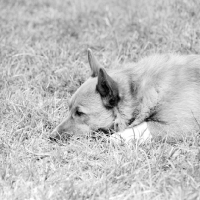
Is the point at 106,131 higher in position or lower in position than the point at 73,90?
lower

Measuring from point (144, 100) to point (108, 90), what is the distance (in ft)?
1.43

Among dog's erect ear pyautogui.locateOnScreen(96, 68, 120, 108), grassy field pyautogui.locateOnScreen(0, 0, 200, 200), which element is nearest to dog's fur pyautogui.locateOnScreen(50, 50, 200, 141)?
dog's erect ear pyautogui.locateOnScreen(96, 68, 120, 108)

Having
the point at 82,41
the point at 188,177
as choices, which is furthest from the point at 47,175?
the point at 82,41

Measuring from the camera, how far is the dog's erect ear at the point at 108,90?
15.9ft

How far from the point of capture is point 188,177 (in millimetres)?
3979

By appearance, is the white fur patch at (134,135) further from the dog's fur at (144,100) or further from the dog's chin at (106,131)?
the dog's chin at (106,131)

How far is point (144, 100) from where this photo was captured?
16.5 ft

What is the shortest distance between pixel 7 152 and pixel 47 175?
0.70 metres

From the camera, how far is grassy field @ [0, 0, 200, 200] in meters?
4.01

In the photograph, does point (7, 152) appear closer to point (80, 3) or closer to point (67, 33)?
point (67, 33)

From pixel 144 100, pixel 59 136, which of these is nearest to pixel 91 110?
pixel 59 136

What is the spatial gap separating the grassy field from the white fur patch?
0.12 meters

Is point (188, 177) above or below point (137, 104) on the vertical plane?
below

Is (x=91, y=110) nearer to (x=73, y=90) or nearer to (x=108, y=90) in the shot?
(x=108, y=90)
